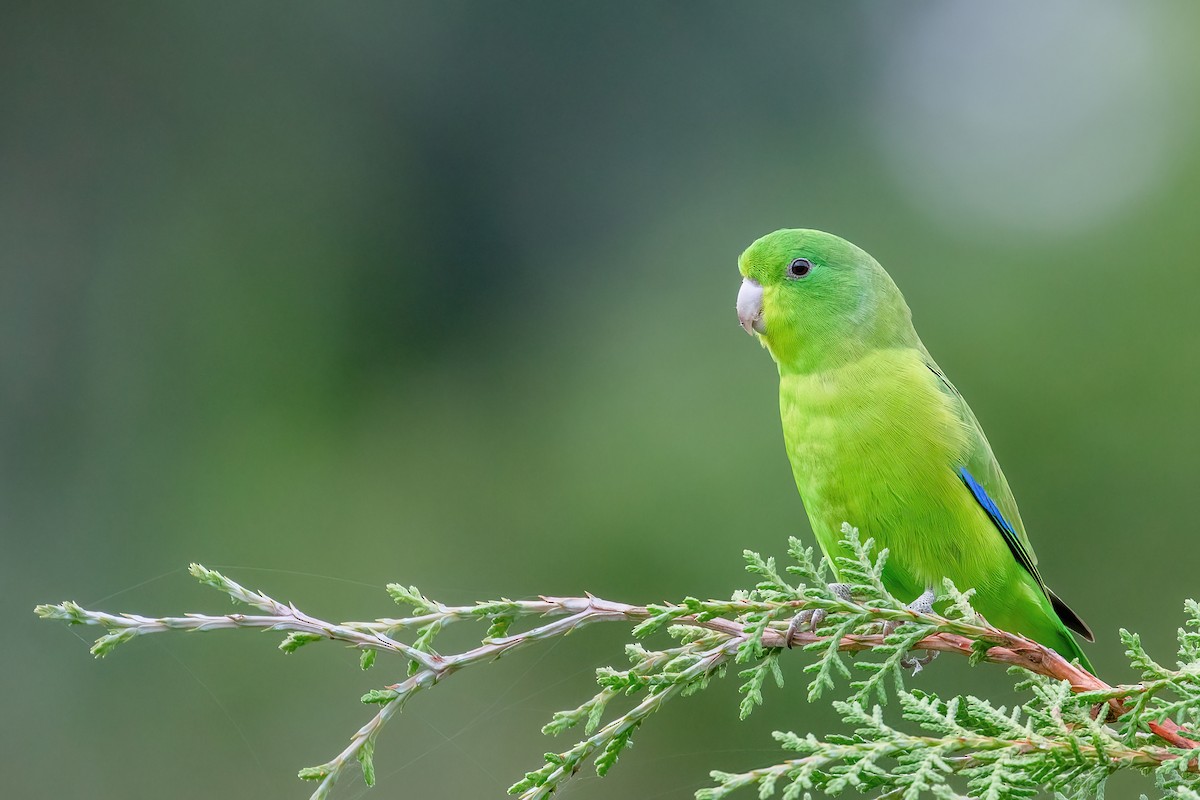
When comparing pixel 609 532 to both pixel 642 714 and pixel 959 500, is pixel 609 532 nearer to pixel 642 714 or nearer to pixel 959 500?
pixel 959 500

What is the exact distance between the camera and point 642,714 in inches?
70.7

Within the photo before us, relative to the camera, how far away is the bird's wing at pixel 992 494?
9.71 feet

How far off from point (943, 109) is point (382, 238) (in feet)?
18.9

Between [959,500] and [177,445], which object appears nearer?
[959,500]

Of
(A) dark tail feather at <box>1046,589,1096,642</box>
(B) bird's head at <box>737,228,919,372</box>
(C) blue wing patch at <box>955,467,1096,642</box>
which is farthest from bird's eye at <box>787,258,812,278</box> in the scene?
(A) dark tail feather at <box>1046,589,1096,642</box>

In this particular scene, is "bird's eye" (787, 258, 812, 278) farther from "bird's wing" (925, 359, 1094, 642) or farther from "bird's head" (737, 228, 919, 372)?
"bird's wing" (925, 359, 1094, 642)

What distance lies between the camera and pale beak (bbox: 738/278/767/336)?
317cm

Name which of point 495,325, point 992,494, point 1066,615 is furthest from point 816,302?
point 495,325

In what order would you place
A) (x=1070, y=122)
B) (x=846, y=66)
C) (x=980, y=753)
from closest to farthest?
1. (x=980, y=753)
2. (x=1070, y=122)
3. (x=846, y=66)

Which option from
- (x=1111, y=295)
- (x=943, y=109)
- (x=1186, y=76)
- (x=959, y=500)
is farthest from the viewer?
(x=943, y=109)

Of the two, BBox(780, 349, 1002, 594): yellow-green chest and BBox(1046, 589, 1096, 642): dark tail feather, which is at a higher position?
BBox(780, 349, 1002, 594): yellow-green chest

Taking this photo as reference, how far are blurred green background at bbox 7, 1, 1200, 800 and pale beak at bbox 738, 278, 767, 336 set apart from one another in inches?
112

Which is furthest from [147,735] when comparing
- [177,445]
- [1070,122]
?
[1070,122]

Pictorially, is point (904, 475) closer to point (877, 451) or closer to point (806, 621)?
point (877, 451)
